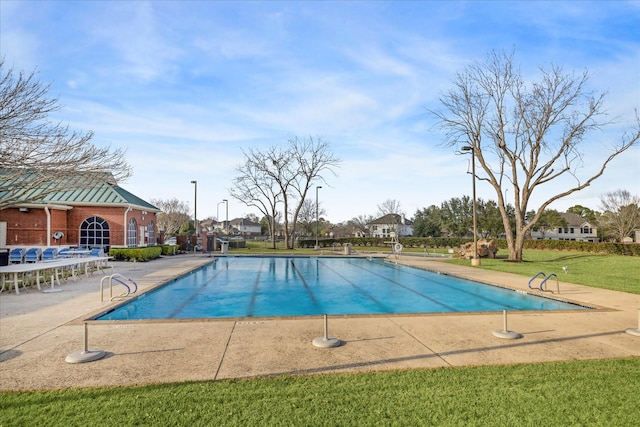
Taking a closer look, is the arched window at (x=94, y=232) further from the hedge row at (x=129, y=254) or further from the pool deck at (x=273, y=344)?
the pool deck at (x=273, y=344)

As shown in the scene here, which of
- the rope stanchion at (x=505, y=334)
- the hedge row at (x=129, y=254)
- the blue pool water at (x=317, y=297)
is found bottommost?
the blue pool water at (x=317, y=297)

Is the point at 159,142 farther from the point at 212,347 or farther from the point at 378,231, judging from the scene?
the point at 378,231

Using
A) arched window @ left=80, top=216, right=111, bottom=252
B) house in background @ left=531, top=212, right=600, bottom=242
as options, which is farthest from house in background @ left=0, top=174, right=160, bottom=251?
house in background @ left=531, top=212, right=600, bottom=242

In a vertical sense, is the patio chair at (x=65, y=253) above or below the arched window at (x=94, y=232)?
below

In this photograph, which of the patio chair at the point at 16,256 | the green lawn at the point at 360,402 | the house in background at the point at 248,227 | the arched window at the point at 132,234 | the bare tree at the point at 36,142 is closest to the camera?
the green lawn at the point at 360,402

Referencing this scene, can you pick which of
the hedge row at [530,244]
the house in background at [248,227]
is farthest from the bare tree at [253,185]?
the house in background at [248,227]

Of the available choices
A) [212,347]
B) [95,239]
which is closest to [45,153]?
[212,347]

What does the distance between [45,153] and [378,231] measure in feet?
241

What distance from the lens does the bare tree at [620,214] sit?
53.5 m

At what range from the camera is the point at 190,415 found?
355 centimetres

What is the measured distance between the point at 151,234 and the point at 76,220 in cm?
659

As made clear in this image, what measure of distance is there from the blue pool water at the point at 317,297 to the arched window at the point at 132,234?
1038 cm

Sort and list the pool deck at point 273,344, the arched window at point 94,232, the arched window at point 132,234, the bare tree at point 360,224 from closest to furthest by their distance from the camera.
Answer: the pool deck at point 273,344
the arched window at point 94,232
the arched window at point 132,234
the bare tree at point 360,224

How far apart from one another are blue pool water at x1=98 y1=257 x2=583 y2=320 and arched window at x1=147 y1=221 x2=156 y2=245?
13.7 metres
